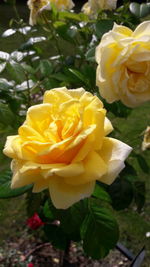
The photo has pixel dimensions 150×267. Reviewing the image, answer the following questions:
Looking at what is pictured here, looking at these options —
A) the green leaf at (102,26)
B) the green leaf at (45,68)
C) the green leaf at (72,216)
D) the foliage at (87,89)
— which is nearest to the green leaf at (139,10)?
the foliage at (87,89)

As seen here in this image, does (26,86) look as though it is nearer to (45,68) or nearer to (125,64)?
(45,68)

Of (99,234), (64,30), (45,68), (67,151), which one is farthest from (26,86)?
(67,151)

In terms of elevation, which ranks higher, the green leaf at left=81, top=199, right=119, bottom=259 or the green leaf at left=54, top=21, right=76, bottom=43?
the green leaf at left=54, top=21, right=76, bottom=43

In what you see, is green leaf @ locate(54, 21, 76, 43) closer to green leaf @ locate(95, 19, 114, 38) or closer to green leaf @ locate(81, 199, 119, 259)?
green leaf @ locate(95, 19, 114, 38)

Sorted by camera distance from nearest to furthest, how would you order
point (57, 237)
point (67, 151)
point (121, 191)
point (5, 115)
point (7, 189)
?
point (67, 151) → point (7, 189) → point (5, 115) → point (121, 191) → point (57, 237)

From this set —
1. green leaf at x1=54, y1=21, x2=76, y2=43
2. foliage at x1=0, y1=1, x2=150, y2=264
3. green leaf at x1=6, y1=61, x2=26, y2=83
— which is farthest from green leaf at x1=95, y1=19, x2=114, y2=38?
green leaf at x1=6, y1=61, x2=26, y2=83
